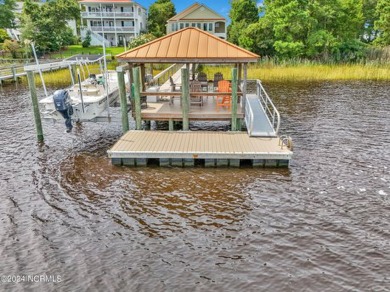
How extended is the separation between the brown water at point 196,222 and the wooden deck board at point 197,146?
512 mm

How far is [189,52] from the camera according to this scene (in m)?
12.1

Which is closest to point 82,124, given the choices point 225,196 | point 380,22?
point 225,196

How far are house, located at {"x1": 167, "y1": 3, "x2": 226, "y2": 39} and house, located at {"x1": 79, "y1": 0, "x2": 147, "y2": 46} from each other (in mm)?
7999

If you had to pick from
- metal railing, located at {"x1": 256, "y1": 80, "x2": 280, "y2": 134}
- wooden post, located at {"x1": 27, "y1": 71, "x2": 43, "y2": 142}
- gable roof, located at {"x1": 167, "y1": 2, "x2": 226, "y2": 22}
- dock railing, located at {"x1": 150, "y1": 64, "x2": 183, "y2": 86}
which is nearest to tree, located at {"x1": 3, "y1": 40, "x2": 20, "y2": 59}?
gable roof, located at {"x1": 167, "y1": 2, "x2": 226, "y2": 22}

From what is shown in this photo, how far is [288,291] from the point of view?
6051 mm

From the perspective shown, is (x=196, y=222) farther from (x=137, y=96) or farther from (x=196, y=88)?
(x=196, y=88)

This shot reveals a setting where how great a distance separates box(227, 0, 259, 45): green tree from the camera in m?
43.1

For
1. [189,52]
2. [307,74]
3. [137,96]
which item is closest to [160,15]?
[307,74]

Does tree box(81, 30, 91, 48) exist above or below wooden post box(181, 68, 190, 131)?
above

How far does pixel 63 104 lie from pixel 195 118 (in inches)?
185

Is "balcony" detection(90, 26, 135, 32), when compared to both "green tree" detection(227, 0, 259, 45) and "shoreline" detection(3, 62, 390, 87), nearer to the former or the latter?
"green tree" detection(227, 0, 259, 45)

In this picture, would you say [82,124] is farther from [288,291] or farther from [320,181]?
[288,291]

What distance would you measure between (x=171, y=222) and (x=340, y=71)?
26.0 m

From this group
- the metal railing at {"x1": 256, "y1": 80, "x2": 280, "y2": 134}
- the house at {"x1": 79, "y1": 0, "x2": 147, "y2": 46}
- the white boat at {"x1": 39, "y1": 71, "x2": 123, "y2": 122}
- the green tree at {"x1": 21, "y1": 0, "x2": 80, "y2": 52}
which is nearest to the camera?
the metal railing at {"x1": 256, "y1": 80, "x2": 280, "y2": 134}
